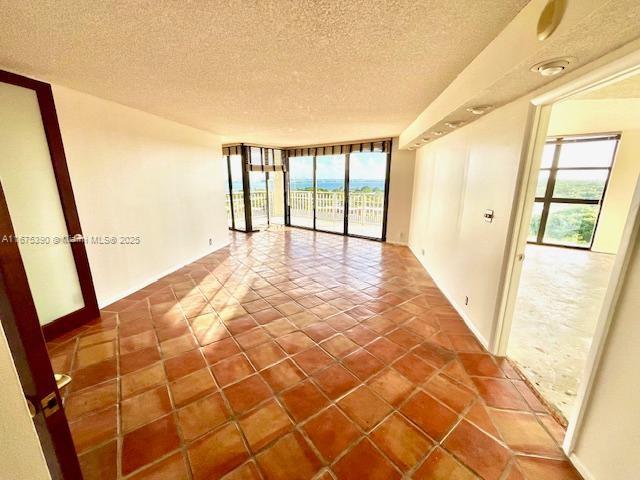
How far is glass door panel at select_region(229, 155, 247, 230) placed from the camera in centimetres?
643

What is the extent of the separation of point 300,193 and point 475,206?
6361 millimetres

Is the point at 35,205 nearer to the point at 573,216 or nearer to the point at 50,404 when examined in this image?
the point at 50,404

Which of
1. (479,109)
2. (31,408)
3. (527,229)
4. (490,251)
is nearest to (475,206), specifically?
(490,251)

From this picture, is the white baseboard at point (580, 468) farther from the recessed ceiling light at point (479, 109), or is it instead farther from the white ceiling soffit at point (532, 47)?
the recessed ceiling light at point (479, 109)

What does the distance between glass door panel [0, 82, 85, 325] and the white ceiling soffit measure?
3.37 metres

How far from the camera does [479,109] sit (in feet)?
6.98

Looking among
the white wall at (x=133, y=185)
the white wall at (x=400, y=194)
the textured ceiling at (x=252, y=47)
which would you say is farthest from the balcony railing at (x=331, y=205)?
the textured ceiling at (x=252, y=47)

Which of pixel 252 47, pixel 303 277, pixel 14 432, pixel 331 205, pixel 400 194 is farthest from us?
pixel 331 205

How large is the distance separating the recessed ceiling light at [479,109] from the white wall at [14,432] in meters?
2.78

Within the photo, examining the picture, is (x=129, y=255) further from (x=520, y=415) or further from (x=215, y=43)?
(x=520, y=415)

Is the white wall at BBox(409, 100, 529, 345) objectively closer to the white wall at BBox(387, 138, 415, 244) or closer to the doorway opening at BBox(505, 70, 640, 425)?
the doorway opening at BBox(505, 70, 640, 425)

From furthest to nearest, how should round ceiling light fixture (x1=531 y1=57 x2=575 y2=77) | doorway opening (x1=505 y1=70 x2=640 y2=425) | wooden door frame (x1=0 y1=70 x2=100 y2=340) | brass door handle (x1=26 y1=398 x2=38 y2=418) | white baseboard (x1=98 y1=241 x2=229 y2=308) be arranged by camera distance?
white baseboard (x1=98 y1=241 x2=229 y2=308)
wooden door frame (x1=0 y1=70 x2=100 y2=340)
doorway opening (x1=505 y1=70 x2=640 y2=425)
round ceiling light fixture (x1=531 y1=57 x2=575 y2=77)
brass door handle (x1=26 y1=398 x2=38 y2=418)

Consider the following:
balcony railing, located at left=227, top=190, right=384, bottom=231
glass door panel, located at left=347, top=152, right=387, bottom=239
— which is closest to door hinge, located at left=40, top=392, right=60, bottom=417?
glass door panel, located at left=347, top=152, right=387, bottom=239

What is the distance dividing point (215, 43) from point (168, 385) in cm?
229
